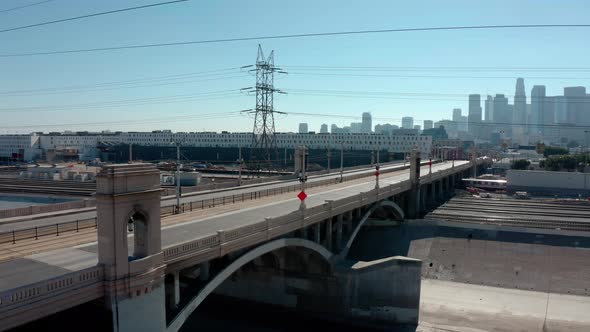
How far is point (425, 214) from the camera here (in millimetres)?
60625

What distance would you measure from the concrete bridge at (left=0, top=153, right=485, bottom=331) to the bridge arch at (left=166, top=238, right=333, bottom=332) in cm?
5

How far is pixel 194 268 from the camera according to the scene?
64.7 feet

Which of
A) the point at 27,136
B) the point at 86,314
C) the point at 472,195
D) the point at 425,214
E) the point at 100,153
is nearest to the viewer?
the point at 86,314

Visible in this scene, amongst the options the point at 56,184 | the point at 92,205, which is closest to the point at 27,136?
the point at 56,184

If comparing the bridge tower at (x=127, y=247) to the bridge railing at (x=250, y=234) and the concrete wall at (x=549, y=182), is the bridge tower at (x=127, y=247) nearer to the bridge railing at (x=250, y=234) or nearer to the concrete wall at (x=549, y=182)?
the bridge railing at (x=250, y=234)

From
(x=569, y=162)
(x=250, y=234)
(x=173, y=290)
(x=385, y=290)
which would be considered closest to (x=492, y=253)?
(x=385, y=290)

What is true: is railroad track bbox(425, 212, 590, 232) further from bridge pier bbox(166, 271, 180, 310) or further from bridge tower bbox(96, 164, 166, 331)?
bridge tower bbox(96, 164, 166, 331)

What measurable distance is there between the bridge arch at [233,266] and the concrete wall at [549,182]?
68.6 metres

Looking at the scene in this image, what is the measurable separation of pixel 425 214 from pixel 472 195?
25.2 m

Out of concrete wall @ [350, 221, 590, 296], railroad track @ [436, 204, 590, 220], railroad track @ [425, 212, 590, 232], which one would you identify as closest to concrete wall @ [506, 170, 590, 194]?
railroad track @ [436, 204, 590, 220]

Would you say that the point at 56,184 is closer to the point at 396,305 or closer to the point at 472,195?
the point at 396,305

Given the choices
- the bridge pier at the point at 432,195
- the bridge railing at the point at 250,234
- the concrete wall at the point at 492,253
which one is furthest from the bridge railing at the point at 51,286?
the bridge pier at the point at 432,195

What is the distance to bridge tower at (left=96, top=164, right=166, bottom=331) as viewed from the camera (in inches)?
521

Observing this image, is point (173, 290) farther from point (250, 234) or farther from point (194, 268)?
point (250, 234)
